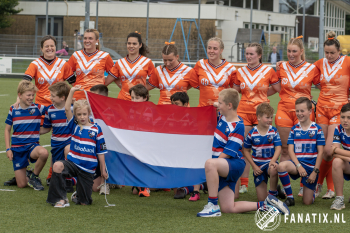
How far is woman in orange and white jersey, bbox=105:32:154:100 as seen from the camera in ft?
21.9

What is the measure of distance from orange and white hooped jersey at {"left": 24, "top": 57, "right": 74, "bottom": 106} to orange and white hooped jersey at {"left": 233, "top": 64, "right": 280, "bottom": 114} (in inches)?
99.4

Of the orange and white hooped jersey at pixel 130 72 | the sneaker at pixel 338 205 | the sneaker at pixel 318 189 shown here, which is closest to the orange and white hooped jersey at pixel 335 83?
the sneaker at pixel 318 189

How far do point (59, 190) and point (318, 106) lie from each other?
341 centimetres

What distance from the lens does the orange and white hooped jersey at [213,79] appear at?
6.17 m

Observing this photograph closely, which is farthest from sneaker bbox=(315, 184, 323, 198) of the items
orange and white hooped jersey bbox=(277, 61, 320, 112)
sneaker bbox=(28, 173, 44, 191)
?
sneaker bbox=(28, 173, 44, 191)

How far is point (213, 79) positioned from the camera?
6176 millimetres

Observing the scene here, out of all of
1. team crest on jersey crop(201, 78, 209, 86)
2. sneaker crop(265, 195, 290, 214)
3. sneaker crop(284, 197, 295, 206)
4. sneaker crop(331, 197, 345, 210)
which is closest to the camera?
sneaker crop(265, 195, 290, 214)

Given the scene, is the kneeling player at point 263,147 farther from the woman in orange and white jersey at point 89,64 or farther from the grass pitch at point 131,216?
the woman in orange and white jersey at point 89,64

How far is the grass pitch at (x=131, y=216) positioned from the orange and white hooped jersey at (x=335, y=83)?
121cm

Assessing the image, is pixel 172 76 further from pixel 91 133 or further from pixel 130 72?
pixel 91 133

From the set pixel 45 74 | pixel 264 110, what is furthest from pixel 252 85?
pixel 45 74

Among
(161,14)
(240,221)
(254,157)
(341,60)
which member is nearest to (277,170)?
(254,157)

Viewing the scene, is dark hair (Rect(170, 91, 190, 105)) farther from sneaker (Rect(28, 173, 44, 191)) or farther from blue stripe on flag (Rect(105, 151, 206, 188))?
sneaker (Rect(28, 173, 44, 191))

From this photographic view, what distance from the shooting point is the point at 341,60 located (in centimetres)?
605
